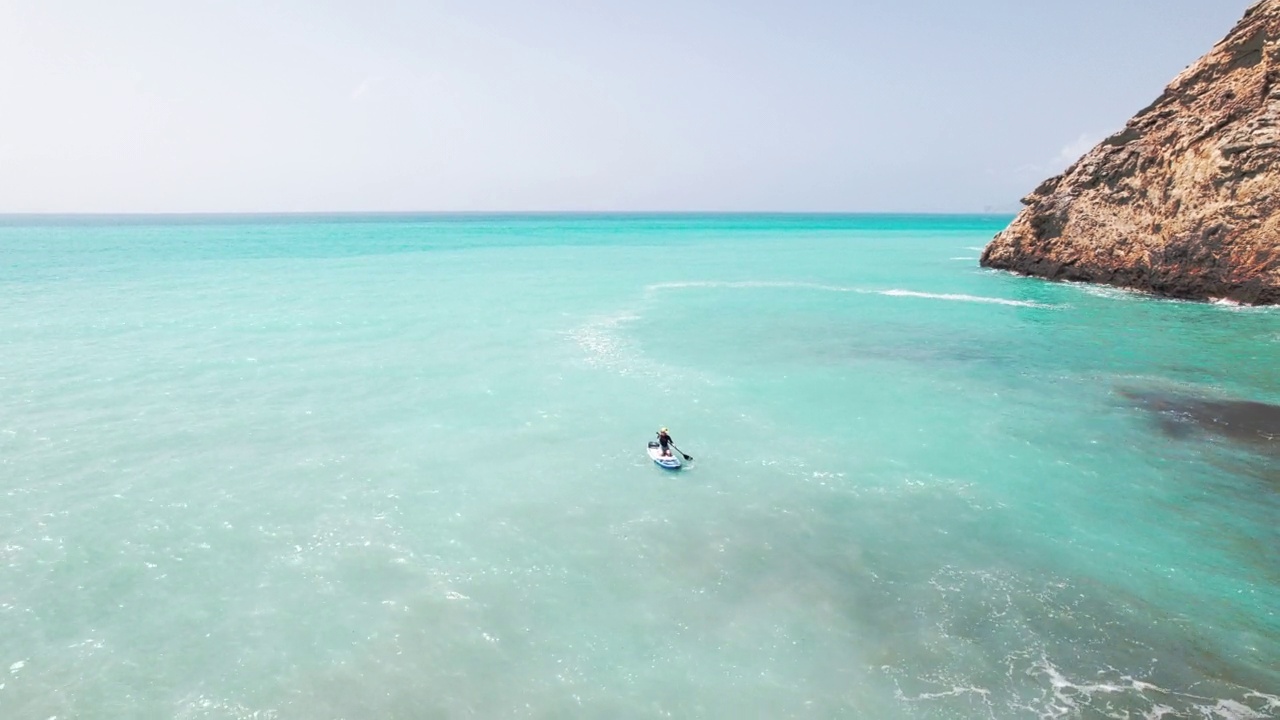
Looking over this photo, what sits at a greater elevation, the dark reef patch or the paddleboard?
the dark reef patch

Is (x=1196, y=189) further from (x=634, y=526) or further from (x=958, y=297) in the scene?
(x=634, y=526)

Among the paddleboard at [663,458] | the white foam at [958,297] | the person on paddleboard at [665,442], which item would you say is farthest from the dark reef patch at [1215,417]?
the white foam at [958,297]

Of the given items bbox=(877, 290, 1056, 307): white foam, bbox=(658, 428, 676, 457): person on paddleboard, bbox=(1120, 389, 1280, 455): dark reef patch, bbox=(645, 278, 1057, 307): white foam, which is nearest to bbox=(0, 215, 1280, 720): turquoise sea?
bbox=(1120, 389, 1280, 455): dark reef patch

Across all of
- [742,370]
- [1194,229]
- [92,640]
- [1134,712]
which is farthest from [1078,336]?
[92,640]

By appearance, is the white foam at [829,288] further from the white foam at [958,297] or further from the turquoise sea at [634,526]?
the turquoise sea at [634,526]

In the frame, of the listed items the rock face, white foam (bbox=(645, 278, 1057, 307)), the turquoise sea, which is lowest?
the turquoise sea

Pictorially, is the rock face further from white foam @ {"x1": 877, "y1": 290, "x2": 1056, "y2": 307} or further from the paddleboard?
the paddleboard
